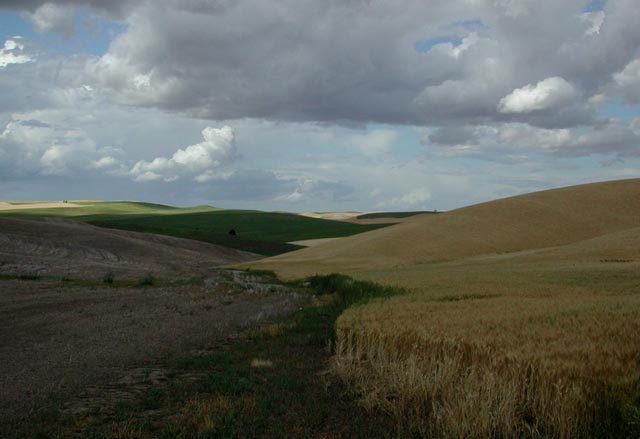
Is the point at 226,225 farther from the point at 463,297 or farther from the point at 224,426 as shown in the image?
the point at 224,426

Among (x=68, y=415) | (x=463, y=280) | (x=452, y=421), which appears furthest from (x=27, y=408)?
(x=463, y=280)

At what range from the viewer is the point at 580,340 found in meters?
10.4

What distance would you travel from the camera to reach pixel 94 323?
779 inches

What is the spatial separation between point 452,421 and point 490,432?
1.67 feet

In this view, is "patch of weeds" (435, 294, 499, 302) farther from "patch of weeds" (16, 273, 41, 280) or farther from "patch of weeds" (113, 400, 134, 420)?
A: "patch of weeds" (16, 273, 41, 280)

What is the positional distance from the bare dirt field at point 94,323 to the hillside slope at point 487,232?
16402mm

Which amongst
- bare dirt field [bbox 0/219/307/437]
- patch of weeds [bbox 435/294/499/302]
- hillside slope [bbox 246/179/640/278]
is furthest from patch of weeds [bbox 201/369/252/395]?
hillside slope [bbox 246/179/640/278]

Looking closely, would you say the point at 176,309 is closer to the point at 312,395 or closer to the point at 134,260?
the point at 312,395

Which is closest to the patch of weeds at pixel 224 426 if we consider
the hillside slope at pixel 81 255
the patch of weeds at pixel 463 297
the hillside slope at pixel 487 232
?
the patch of weeds at pixel 463 297

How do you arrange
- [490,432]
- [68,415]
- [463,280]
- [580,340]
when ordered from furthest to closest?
[463,280] < [580,340] < [68,415] < [490,432]

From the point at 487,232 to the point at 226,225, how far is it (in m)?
86.7

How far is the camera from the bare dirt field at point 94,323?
36.8 feet

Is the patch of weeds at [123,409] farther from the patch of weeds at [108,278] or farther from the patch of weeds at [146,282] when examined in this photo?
the patch of weeds at [108,278]

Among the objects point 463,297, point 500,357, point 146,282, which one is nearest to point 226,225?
point 146,282
